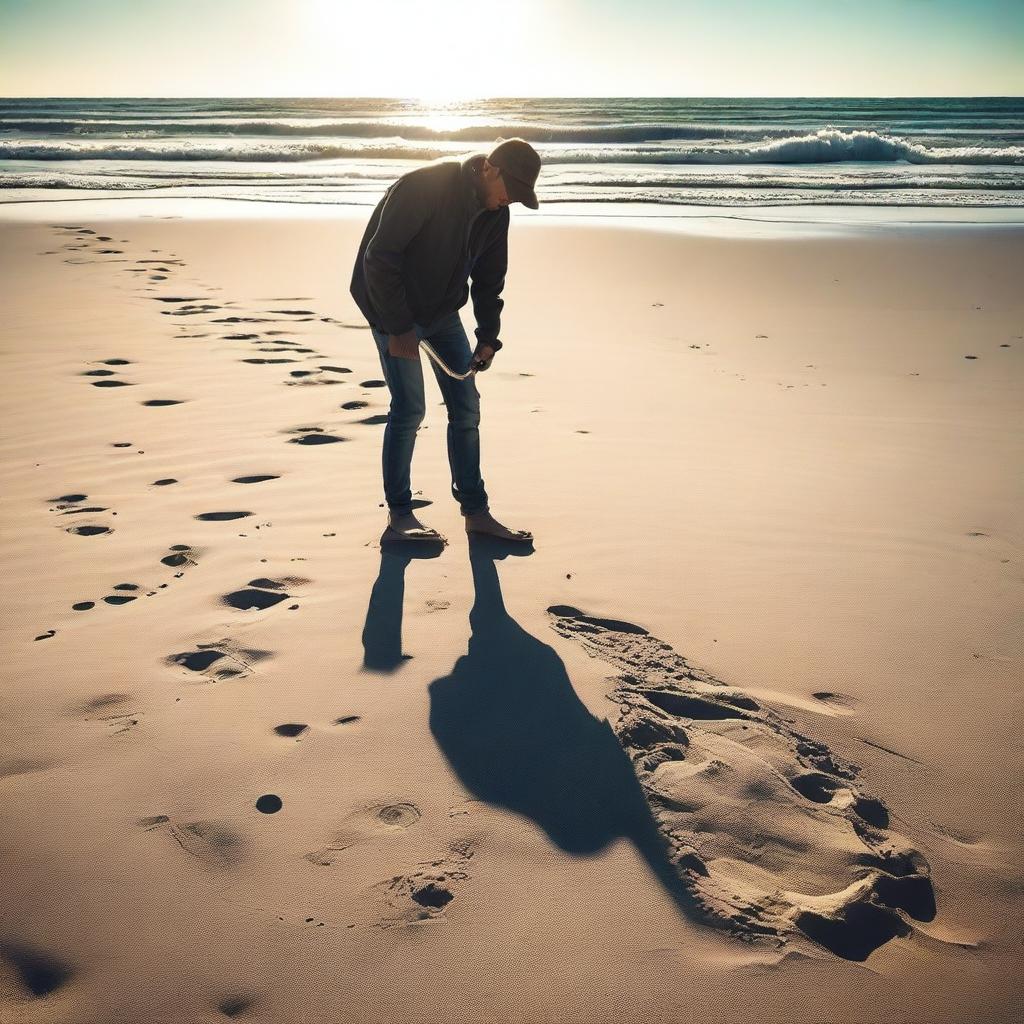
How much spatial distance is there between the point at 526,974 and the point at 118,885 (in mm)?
904

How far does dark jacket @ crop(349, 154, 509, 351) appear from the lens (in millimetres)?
3211

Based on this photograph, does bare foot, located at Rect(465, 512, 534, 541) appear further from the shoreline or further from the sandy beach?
the shoreline

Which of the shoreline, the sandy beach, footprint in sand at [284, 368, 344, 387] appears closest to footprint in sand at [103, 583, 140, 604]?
the sandy beach

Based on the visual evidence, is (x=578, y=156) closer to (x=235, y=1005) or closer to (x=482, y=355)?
(x=482, y=355)

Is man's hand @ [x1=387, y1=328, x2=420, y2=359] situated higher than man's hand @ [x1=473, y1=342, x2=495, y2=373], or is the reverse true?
man's hand @ [x1=387, y1=328, x2=420, y2=359]

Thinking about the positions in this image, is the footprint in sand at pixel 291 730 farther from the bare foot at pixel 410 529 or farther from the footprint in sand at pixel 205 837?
the bare foot at pixel 410 529

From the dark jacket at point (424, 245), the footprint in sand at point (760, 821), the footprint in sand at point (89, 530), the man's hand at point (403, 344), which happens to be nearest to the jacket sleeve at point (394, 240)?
the dark jacket at point (424, 245)

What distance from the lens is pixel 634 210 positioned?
14.1m

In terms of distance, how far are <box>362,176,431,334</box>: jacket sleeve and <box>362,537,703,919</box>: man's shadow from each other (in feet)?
3.57

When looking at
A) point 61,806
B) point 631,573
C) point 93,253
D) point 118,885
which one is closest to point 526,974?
point 118,885

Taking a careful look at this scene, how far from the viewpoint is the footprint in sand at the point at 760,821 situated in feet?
6.39

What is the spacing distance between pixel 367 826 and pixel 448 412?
6.21 feet

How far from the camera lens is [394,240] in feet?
10.6

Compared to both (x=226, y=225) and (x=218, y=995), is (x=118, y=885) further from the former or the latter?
(x=226, y=225)
